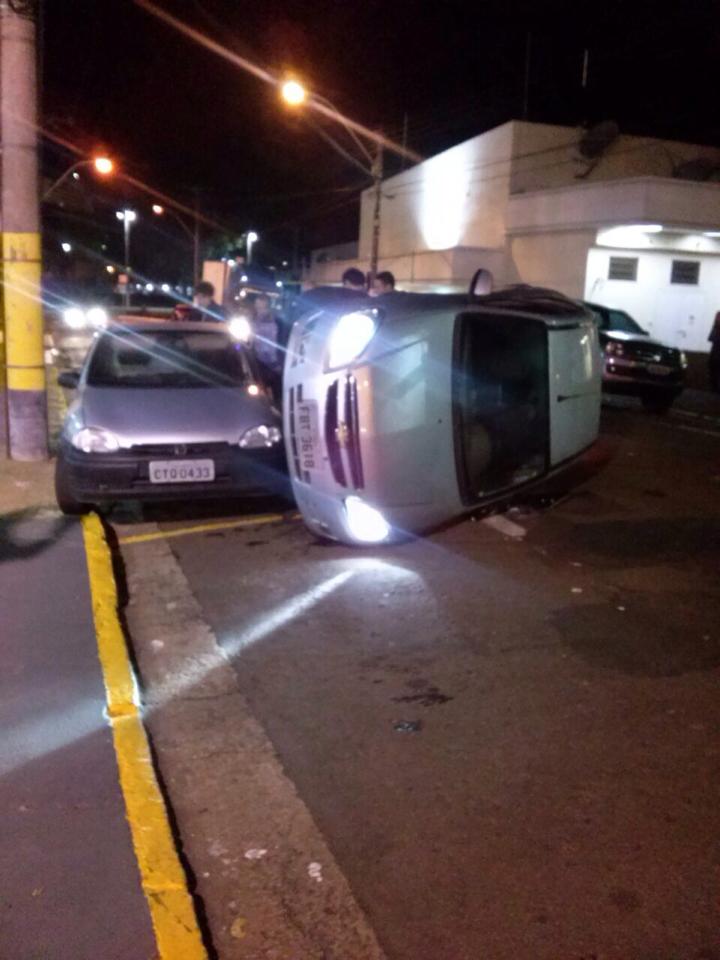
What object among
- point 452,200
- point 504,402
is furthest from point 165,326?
point 452,200

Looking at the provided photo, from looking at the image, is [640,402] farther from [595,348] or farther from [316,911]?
[316,911]

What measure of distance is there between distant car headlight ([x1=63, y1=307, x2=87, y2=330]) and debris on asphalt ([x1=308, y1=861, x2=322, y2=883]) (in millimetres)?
23635

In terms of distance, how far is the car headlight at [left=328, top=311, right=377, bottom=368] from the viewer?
6.07 metres

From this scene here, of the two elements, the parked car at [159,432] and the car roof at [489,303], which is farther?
the parked car at [159,432]

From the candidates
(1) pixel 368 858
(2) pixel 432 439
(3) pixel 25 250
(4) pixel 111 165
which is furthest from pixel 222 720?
(4) pixel 111 165

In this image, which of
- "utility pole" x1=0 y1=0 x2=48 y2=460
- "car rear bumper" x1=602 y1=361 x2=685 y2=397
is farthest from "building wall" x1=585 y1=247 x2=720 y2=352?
"utility pole" x1=0 y1=0 x2=48 y2=460

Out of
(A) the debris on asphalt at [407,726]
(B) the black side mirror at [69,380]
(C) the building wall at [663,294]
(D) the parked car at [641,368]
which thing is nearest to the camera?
(A) the debris on asphalt at [407,726]

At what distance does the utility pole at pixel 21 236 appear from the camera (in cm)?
845

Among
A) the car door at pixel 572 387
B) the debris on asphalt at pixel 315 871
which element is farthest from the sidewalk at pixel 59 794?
the car door at pixel 572 387

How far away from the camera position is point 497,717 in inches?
176

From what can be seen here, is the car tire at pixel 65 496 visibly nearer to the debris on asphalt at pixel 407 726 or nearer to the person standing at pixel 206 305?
the debris on asphalt at pixel 407 726

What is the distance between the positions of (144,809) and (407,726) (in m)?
1.26

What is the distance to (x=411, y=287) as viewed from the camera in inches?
1259

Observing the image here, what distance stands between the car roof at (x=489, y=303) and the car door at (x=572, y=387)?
0.12 m
